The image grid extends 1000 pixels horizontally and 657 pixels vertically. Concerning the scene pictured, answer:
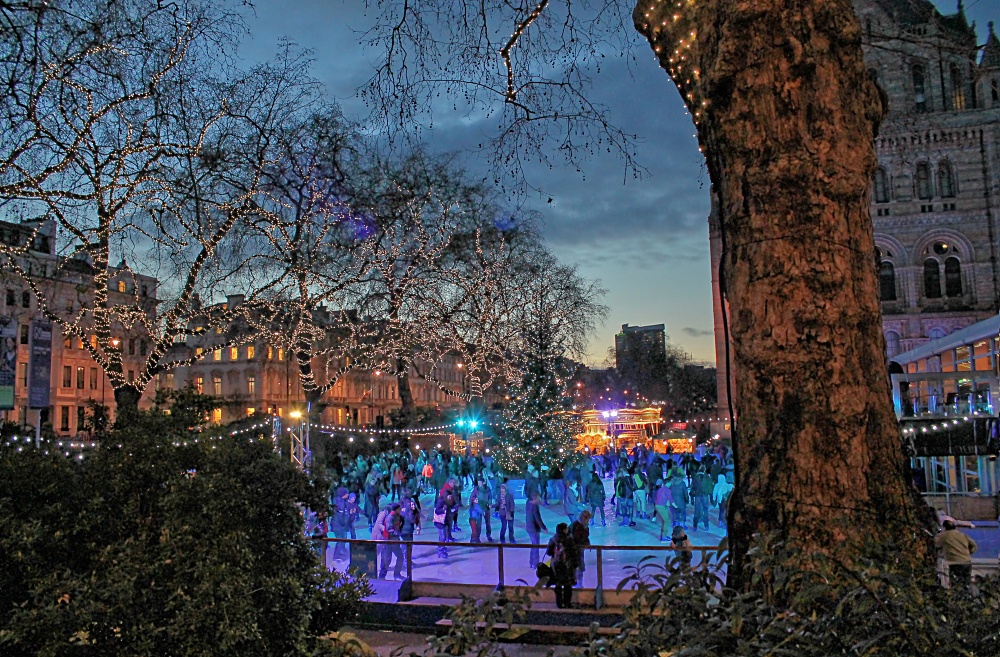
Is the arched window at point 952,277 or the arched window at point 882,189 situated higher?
the arched window at point 882,189

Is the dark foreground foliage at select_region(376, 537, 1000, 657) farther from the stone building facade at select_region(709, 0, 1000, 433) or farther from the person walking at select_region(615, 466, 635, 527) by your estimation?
the stone building facade at select_region(709, 0, 1000, 433)

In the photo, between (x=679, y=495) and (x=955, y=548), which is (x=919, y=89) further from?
(x=955, y=548)

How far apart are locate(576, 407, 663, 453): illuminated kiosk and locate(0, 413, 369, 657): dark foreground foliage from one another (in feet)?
111

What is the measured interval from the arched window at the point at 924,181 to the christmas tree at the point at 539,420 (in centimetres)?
2999

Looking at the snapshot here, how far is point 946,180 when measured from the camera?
4397 centimetres

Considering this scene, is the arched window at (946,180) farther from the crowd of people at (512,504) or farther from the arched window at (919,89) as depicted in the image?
the crowd of people at (512,504)

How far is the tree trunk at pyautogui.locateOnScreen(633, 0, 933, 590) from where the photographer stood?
128 inches

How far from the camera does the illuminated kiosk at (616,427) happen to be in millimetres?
38812

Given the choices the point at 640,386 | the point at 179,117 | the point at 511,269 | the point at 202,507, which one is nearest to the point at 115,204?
the point at 179,117

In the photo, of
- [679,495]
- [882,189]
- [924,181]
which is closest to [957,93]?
[924,181]

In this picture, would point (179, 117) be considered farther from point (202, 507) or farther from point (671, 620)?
point (671, 620)

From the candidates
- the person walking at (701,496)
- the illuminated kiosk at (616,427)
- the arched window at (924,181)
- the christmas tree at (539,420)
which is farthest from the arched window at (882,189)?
the person walking at (701,496)

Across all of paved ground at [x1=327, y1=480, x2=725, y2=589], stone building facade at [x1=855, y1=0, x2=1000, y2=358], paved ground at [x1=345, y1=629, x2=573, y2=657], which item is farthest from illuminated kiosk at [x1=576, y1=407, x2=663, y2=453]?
paved ground at [x1=345, y1=629, x2=573, y2=657]

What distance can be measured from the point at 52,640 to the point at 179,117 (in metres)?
11.7
